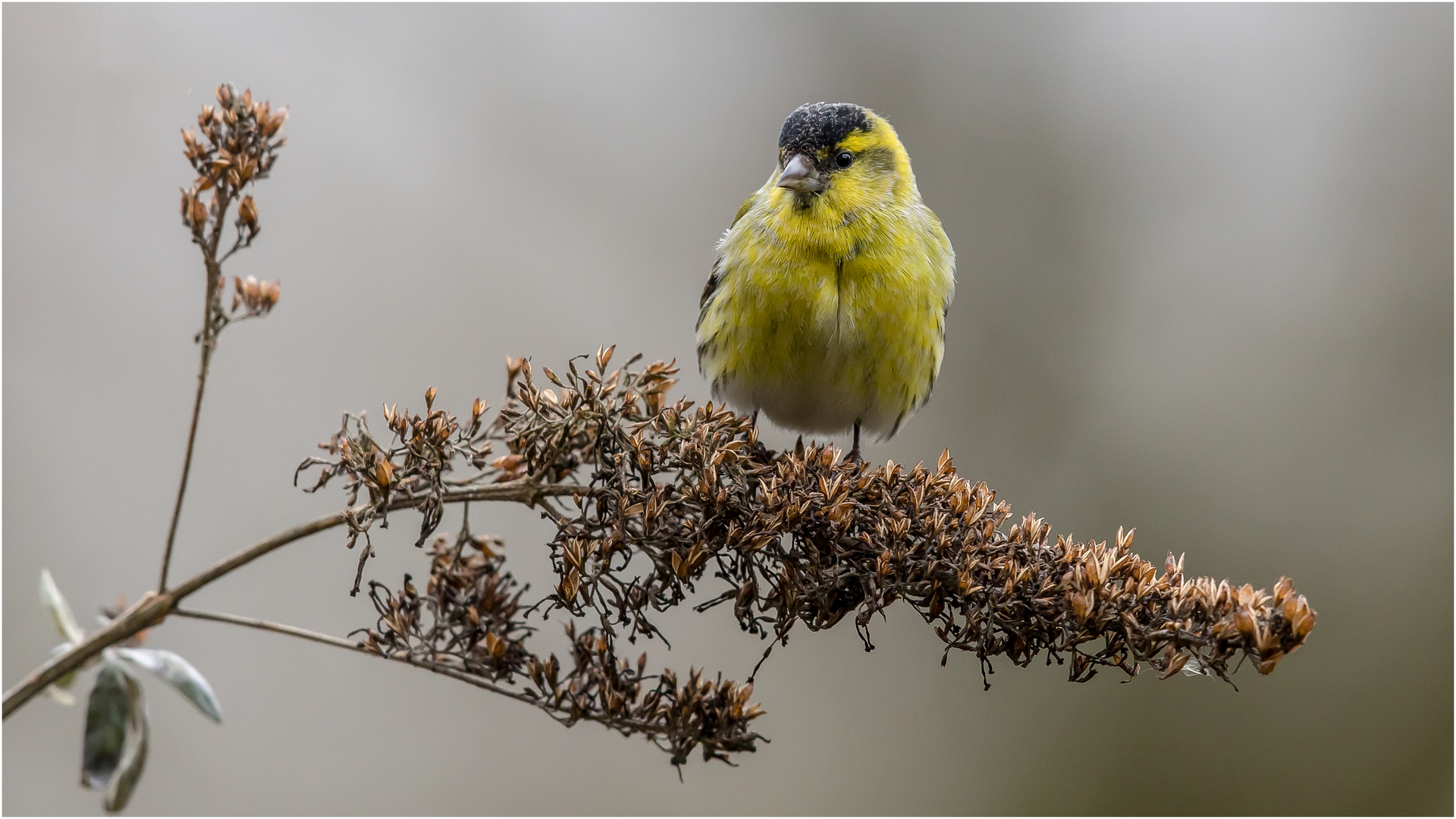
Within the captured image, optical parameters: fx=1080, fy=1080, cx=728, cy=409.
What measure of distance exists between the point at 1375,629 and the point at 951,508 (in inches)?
164

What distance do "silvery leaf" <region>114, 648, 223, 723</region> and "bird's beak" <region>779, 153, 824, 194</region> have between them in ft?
5.16

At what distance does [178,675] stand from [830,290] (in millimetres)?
1505

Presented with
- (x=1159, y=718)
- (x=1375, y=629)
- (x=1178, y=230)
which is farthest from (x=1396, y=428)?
(x=1159, y=718)

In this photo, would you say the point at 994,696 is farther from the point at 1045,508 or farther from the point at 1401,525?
the point at 1401,525

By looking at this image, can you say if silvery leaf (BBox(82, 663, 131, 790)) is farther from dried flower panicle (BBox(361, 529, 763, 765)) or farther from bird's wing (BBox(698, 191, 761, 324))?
bird's wing (BBox(698, 191, 761, 324))

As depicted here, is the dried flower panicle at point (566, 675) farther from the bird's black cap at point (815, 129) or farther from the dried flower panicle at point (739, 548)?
the bird's black cap at point (815, 129)

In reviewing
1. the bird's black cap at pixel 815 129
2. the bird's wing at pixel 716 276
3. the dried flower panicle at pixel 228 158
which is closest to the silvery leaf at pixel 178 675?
the dried flower panicle at pixel 228 158

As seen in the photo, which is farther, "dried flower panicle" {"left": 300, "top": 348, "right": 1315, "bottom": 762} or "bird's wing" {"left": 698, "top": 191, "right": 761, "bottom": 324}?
"bird's wing" {"left": 698, "top": 191, "right": 761, "bottom": 324}

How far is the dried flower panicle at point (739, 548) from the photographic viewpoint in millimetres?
1531

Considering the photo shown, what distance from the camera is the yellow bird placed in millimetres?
2471

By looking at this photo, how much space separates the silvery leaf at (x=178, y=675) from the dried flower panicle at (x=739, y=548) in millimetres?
318

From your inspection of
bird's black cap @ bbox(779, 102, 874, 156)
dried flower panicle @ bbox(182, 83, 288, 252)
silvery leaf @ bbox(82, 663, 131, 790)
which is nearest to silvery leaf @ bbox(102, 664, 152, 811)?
silvery leaf @ bbox(82, 663, 131, 790)

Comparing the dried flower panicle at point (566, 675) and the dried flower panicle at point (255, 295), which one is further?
the dried flower panicle at point (255, 295)

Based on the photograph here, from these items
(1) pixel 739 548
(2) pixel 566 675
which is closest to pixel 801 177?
(1) pixel 739 548
